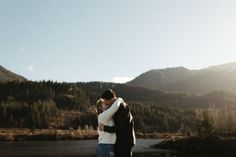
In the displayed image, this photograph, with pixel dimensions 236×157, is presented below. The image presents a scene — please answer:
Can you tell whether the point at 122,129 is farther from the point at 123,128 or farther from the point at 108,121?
the point at 108,121

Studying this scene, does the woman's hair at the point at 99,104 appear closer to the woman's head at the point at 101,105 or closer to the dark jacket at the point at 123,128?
the woman's head at the point at 101,105

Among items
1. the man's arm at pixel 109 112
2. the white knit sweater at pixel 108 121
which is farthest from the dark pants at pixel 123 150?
the man's arm at pixel 109 112

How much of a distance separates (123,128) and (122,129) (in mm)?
44

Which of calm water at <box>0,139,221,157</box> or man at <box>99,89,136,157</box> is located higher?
man at <box>99,89,136,157</box>

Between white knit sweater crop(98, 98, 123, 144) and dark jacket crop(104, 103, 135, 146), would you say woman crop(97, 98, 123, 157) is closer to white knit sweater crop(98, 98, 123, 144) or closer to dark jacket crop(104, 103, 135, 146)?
white knit sweater crop(98, 98, 123, 144)

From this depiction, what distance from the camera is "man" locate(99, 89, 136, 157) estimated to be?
14141 millimetres

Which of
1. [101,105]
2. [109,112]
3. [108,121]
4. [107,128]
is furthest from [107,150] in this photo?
[101,105]

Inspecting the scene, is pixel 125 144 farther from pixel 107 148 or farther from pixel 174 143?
pixel 174 143

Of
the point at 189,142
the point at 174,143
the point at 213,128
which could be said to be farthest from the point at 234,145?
the point at 213,128

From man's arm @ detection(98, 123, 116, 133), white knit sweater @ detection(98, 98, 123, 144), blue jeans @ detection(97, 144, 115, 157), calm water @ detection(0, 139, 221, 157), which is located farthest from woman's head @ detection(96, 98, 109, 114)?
calm water @ detection(0, 139, 221, 157)

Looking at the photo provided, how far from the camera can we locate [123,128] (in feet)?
47.2

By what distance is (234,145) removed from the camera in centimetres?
8488

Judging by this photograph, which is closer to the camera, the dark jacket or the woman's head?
the dark jacket

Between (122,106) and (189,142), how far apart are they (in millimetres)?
88932
